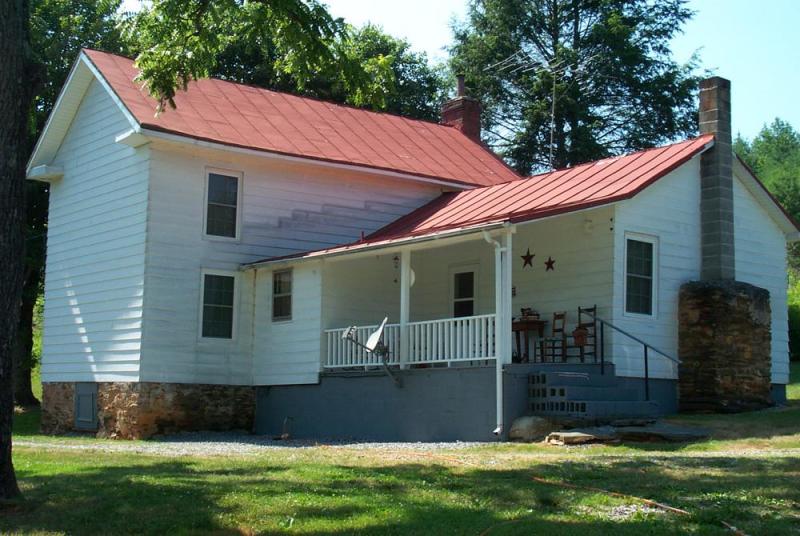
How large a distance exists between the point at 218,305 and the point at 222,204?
6.70ft

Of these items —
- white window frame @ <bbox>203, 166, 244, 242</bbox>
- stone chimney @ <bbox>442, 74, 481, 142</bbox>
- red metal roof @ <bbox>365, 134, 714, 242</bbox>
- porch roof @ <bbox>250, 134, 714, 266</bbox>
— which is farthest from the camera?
stone chimney @ <bbox>442, 74, 481, 142</bbox>

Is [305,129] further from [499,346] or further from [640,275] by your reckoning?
[499,346]

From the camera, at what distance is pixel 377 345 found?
59.8 feet

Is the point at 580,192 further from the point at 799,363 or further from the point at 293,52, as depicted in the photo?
the point at 799,363

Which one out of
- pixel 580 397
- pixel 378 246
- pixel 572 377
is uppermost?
pixel 378 246

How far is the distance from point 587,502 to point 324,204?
14.2m

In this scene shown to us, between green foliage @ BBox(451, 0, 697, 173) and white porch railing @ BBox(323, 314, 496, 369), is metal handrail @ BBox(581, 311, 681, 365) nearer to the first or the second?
white porch railing @ BBox(323, 314, 496, 369)

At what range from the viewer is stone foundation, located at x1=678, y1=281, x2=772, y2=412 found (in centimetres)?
1872

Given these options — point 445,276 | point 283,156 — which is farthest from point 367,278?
point 283,156

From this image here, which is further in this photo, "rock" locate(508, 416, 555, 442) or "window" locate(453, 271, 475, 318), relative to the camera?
"window" locate(453, 271, 475, 318)

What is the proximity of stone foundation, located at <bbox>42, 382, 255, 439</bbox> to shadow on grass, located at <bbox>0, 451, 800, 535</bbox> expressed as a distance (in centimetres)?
795

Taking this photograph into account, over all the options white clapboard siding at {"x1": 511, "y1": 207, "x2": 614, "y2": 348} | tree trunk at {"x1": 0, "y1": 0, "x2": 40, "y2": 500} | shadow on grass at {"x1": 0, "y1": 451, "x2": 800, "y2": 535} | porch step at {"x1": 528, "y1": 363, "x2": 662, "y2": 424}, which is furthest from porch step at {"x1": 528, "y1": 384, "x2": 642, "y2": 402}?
tree trunk at {"x1": 0, "y1": 0, "x2": 40, "y2": 500}

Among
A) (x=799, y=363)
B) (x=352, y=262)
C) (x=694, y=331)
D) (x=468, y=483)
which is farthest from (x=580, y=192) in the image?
(x=799, y=363)

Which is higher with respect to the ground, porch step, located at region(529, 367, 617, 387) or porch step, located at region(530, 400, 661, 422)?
porch step, located at region(529, 367, 617, 387)
